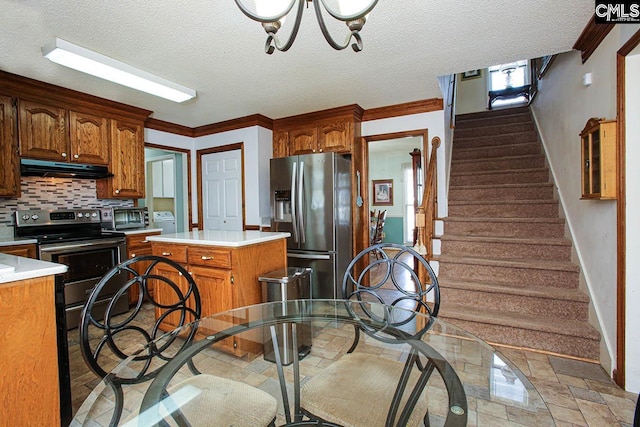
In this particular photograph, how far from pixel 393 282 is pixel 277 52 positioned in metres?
1.87

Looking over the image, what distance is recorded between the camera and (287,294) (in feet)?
7.67

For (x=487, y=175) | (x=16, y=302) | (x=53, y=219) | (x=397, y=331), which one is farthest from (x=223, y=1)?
(x=487, y=175)

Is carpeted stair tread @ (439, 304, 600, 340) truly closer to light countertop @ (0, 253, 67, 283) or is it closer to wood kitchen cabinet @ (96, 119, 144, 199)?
light countertop @ (0, 253, 67, 283)

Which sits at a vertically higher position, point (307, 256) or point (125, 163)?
point (125, 163)

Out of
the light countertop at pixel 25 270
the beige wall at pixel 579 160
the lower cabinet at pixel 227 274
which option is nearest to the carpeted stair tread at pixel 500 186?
the beige wall at pixel 579 160

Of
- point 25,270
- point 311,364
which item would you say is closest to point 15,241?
point 25,270

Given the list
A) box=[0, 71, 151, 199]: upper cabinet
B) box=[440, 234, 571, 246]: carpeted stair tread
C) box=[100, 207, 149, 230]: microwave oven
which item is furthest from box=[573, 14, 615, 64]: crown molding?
box=[100, 207, 149, 230]: microwave oven

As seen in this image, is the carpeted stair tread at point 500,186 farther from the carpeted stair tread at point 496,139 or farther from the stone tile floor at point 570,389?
the stone tile floor at point 570,389

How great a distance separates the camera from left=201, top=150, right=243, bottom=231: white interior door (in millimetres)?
4298

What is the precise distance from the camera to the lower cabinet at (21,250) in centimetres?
261

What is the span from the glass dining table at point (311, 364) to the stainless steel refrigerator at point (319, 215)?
4.04ft

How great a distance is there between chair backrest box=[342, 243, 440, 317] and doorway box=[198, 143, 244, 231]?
1.86m

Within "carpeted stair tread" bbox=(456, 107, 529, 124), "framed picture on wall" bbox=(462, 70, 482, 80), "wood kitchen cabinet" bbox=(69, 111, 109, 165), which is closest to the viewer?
"wood kitchen cabinet" bbox=(69, 111, 109, 165)

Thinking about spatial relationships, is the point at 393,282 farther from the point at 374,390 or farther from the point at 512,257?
the point at 512,257
